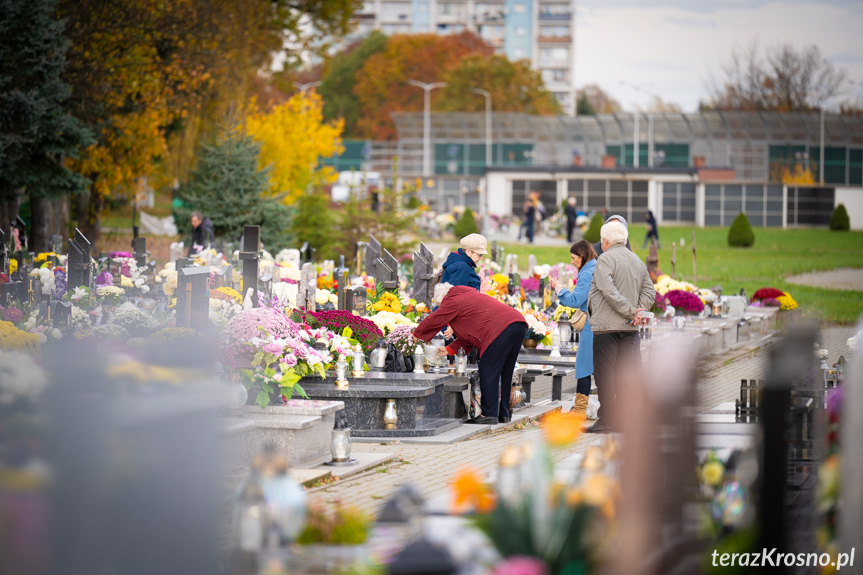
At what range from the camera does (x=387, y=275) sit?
49.4 ft

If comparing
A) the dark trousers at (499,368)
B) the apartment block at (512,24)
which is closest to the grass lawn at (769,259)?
the dark trousers at (499,368)

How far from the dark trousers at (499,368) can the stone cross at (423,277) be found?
3.31 m

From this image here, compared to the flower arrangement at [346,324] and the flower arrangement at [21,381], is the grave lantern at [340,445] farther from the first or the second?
the flower arrangement at [21,381]

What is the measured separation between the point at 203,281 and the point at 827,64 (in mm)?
88259

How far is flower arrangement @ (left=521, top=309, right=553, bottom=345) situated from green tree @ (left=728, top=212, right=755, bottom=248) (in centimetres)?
2980

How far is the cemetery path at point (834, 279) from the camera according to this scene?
2885 cm

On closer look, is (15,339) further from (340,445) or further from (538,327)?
(538,327)

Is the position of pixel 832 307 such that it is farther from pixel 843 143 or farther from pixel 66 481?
pixel 843 143

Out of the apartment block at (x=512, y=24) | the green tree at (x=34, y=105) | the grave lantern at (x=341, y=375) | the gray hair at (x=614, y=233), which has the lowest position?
the grave lantern at (x=341, y=375)

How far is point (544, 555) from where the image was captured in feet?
13.0

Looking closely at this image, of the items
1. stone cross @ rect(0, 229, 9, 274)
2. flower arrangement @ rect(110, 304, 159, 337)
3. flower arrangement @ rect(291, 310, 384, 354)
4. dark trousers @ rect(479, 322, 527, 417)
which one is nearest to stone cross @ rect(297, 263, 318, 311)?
flower arrangement @ rect(291, 310, 384, 354)

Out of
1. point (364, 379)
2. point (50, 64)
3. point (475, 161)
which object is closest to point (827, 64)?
point (475, 161)

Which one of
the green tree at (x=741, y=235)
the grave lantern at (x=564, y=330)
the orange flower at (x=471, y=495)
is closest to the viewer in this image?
the orange flower at (x=471, y=495)

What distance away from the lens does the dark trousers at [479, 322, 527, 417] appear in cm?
1060
